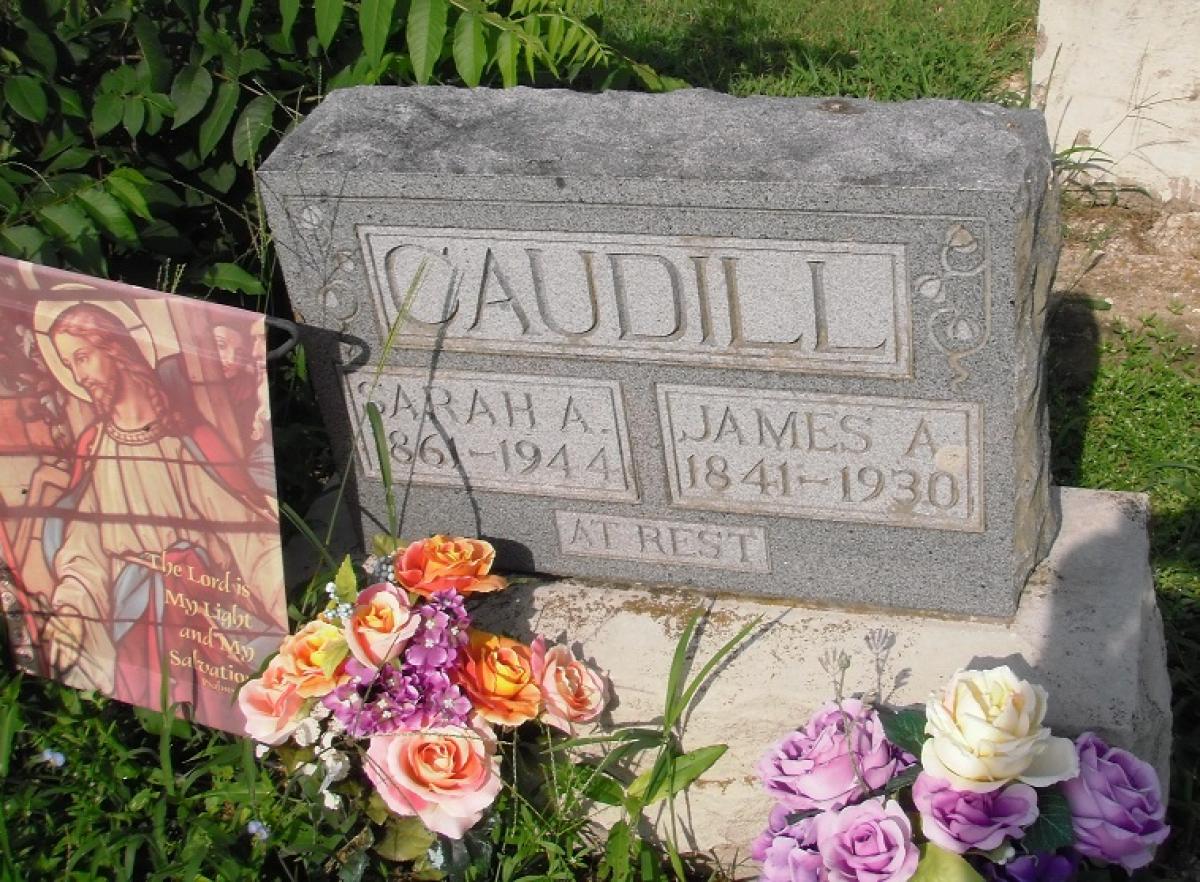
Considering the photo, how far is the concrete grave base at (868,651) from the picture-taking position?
235 cm

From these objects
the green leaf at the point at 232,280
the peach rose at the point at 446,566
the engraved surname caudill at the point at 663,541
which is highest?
the green leaf at the point at 232,280

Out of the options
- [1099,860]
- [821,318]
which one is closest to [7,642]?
[821,318]

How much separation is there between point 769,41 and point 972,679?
11.6 ft

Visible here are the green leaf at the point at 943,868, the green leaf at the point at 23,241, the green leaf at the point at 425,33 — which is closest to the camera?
the green leaf at the point at 943,868

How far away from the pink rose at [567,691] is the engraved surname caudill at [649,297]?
0.54 meters

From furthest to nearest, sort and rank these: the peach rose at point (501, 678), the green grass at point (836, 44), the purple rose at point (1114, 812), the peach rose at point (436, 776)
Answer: the green grass at point (836, 44) → the peach rose at point (501, 678) → the peach rose at point (436, 776) → the purple rose at point (1114, 812)

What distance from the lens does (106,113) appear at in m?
2.76

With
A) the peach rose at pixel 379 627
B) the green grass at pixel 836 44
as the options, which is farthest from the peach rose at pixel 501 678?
the green grass at pixel 836 44

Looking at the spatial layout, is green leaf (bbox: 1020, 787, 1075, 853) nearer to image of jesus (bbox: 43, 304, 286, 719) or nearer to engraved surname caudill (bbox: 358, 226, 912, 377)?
engraved surname caudill (bbox: 358, 226, 912, 377)

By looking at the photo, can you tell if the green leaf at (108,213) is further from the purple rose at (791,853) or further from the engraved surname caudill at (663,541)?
the purple rose at (791,853)

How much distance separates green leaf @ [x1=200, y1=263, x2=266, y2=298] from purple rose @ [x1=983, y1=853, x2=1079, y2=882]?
1717 millimetres

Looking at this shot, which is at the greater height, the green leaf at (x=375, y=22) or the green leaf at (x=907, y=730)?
the green leaf at (x=375, y=22)

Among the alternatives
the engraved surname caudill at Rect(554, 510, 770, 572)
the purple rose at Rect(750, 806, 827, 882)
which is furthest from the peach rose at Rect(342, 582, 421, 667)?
Result: the purple rose at Rect(750, 806, 827, 882)

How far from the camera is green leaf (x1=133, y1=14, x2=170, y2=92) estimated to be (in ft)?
9.05
